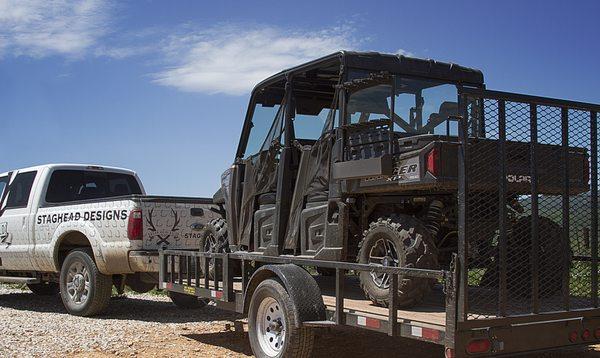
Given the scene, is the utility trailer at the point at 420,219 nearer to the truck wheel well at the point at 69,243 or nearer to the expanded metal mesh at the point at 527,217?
the expanded metal mesh at the point at 527,217

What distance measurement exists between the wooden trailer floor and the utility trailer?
0.08 ft

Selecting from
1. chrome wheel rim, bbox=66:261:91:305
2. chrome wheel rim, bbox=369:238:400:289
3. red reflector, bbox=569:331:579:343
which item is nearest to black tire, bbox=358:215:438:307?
chrome wheel rim, bbox=369:238:400:289

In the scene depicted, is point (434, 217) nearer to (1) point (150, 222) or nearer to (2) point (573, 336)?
(2) point (573, 336)

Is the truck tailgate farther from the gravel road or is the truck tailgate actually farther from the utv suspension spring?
the utv suspension spring

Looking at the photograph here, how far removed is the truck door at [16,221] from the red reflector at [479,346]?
27.2 feet

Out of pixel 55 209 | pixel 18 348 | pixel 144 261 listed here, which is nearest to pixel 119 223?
pixel 144 261

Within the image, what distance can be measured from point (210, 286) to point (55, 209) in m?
3.74

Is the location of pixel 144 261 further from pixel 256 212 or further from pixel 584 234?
pixel 584 234

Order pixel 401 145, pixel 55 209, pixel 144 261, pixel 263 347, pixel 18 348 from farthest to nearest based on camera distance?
1. pixel 55 209
2. pixel 144 261
3. pixel 18 348
4. pixel 263 347
5. pixel 401 145

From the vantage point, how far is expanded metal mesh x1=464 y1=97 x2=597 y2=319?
533 centimetres

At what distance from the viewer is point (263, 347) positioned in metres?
6.79

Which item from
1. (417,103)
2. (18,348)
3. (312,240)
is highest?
(417,103)

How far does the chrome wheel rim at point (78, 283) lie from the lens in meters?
10.2

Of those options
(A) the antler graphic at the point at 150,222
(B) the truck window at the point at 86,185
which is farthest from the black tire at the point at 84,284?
(B) the truck window at the point at 86,185
